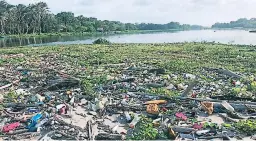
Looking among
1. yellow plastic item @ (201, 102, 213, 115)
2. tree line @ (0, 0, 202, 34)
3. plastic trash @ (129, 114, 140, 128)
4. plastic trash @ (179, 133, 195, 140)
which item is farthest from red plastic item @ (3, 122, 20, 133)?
tree line @ (0, 0, 202, 34)

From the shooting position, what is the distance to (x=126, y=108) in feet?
29.1

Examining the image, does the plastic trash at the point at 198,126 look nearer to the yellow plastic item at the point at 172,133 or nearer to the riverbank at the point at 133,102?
the riverbank at the point at 133,102

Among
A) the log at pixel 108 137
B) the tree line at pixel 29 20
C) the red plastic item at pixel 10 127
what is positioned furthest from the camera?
the tree line at pixel 29 20

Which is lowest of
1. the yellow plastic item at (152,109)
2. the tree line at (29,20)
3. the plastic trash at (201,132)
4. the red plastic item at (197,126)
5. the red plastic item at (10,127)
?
the plastic trash at (201,132)

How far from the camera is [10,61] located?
1900 centimetres

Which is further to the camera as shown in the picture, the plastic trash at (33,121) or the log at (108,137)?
the plastic trash at (33,121)

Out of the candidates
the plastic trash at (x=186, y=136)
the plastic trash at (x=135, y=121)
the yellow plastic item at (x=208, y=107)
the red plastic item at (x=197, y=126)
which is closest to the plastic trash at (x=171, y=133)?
the plastic trash at (x=186, y=136)

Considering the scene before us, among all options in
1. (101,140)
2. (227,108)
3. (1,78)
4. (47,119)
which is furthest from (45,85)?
(227,108)

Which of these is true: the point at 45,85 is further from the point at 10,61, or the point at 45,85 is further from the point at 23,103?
the point at 10,61

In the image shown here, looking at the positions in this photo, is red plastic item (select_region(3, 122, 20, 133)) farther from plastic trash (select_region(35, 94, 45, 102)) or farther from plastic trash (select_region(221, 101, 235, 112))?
plastic trash (select_region(221, 101, 235, 112))

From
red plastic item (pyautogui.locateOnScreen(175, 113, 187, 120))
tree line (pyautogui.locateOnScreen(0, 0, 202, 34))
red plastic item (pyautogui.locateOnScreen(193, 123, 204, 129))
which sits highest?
tree line (pyautogui.locateOnScreen(0, 0, 202, 34))

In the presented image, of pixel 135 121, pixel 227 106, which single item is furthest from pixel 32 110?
pixel 227 106

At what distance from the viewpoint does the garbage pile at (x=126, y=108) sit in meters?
7.14

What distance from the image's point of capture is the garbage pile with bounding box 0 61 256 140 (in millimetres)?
7141
